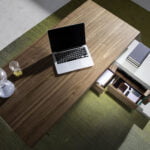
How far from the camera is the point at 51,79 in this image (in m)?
1.62

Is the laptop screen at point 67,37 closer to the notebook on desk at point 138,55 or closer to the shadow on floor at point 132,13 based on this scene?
the notebook on desk at point 138,55

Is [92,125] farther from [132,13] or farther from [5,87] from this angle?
[132,13]

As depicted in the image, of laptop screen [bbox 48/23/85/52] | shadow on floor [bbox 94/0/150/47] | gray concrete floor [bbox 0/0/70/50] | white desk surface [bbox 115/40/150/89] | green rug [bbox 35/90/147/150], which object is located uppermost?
shadow on floor [bbox 94/0/150/47]

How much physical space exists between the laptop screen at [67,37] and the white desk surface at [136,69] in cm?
46

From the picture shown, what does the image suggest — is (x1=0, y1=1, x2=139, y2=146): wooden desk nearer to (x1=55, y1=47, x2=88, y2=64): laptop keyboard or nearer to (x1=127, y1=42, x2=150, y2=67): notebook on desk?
(x1=55, y1=47, x2=88, y2=64): laptop keyboard

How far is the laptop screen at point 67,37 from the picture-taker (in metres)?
1.57

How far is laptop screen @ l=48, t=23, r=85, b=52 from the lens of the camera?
1566mm

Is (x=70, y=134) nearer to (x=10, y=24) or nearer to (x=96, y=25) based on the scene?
(x=96, y=25)

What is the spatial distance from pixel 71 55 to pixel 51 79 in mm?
252

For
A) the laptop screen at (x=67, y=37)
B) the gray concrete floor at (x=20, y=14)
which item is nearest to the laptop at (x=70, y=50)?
the laptop screen at (x=67, y=37)

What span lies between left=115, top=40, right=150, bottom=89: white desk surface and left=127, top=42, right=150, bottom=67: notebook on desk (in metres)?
0.04

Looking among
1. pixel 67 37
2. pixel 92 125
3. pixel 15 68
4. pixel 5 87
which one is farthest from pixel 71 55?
pixel 92 125

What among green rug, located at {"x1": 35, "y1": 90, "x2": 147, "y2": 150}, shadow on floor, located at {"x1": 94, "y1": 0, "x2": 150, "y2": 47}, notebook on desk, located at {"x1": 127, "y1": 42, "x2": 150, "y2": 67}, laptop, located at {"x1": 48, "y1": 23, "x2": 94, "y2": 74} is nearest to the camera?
laptop, located at {"x1": 48, "y1": 23, "x2": 94, "y2": 74}

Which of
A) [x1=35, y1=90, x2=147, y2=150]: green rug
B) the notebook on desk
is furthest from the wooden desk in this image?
[x1=35, y1=90, x2=147, y2=150]: green rug
